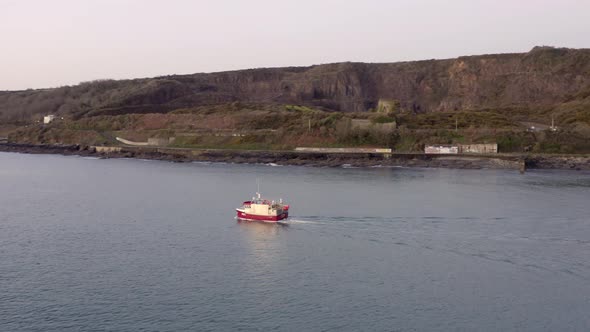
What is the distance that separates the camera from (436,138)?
73.7m

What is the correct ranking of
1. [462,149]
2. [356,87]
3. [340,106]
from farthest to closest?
[356,87] → [340,106] → [462,149]

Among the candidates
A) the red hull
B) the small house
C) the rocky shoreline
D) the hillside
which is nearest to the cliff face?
the hillside

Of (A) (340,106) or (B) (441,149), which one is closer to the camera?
(B) (441,149)

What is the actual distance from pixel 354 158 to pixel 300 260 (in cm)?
4296

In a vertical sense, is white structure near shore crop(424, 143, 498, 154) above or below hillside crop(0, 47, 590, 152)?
below

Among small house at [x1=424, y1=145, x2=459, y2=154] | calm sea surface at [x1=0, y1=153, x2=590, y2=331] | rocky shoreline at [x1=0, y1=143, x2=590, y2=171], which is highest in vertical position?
small house at [x1=424, y1=145, x2=459, y2=154]

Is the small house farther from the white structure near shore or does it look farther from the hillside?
the hillside

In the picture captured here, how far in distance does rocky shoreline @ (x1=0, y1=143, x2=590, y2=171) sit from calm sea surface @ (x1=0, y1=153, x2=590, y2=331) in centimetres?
1736

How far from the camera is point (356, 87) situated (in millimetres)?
133250

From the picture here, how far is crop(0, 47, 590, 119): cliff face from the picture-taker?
11569 centimetres

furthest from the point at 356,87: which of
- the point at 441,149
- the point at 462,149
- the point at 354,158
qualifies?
the point at 354,158

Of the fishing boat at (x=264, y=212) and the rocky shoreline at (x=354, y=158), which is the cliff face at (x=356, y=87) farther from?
the fishing boat at (x=264, y=212)

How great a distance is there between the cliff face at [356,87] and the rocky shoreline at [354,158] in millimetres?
36318

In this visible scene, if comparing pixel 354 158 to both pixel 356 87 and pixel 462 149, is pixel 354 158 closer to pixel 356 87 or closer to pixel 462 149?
pixel 462 149
